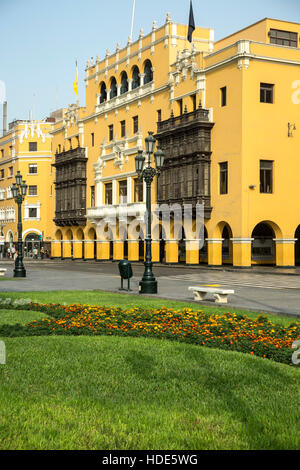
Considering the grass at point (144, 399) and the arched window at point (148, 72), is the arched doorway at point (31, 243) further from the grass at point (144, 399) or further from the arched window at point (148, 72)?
the grass at point (144, 399)

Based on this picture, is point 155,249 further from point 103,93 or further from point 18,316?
point 18,316

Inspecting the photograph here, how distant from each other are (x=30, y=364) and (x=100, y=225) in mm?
48645

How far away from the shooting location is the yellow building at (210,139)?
37.9 meters

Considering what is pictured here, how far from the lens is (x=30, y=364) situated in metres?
7.81

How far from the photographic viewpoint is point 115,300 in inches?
670

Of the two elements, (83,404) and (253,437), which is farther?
(83,404)

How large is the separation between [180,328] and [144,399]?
438 cm

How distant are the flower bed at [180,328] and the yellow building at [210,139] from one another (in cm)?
2587

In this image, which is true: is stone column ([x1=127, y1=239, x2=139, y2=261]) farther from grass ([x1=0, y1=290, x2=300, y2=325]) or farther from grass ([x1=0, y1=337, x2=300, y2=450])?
grass ([x1=0, y1=337, x2=300, y2=450])

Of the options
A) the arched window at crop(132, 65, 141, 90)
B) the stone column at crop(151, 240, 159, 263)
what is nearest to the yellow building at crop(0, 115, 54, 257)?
the arched window at crop(132, 65, 141, 90)

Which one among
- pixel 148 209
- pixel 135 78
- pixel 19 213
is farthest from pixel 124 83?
pixel 148 209

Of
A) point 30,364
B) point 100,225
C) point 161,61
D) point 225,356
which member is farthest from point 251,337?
point 100,225
